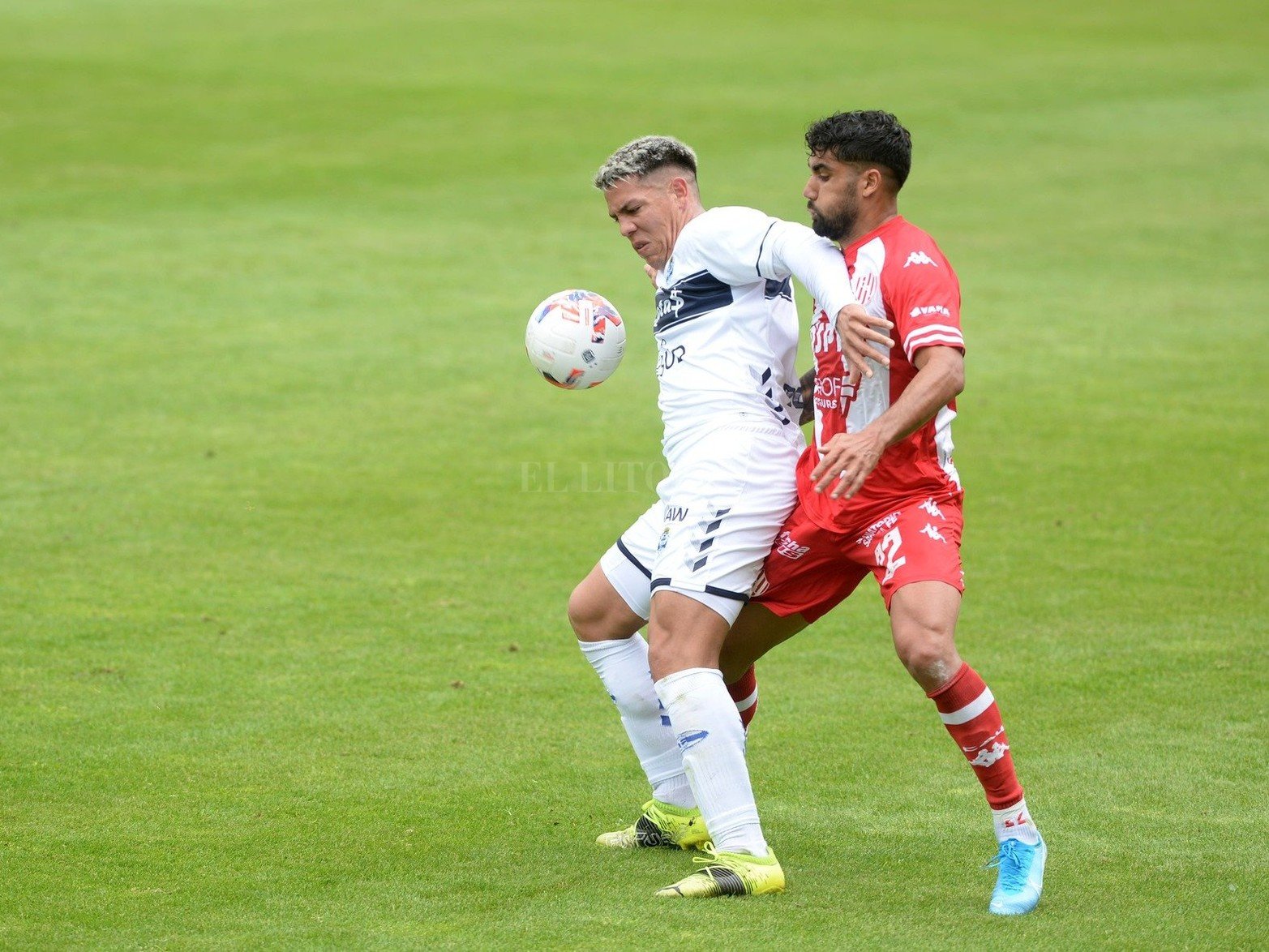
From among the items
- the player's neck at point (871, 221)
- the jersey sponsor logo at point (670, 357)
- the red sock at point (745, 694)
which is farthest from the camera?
the red sock at point (745, 694)

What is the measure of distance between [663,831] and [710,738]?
714 millimetres

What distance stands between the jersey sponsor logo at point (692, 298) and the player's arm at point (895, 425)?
2.87ft

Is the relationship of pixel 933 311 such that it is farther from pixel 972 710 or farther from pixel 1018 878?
pixel 1018 878

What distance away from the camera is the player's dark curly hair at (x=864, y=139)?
5328 millimetres

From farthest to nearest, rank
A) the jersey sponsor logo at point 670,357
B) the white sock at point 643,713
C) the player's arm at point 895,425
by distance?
1. the white sock at point 643,713
2. the jersey sponsor logo at point 670,357
3. the player's arm at point 895,425

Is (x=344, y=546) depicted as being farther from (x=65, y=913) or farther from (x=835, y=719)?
(x=65, y=913)

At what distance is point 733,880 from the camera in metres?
5.14

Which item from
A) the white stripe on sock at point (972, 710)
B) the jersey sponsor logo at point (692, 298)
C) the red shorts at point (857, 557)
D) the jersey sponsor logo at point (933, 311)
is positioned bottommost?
the white stripe on sock at point (972, 710)

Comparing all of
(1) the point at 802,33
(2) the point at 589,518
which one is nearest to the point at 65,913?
(2) the point at 589,518

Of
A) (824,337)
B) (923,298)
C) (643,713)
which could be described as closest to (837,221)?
(824,337)

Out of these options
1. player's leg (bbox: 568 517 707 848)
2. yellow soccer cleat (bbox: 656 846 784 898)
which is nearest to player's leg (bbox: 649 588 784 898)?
yellow soccer cleat (bbox: 656 846 784 898)

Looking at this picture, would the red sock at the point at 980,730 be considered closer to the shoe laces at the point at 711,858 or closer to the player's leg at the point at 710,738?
the player's leg at the point at 710,738

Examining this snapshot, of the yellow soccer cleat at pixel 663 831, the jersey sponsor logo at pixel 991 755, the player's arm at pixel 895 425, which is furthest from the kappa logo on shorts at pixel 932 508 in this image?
the yellow soccer cleat at pixel 663 831

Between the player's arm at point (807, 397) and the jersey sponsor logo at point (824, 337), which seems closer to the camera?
the jersey sponsor logo at point (824, 337)
